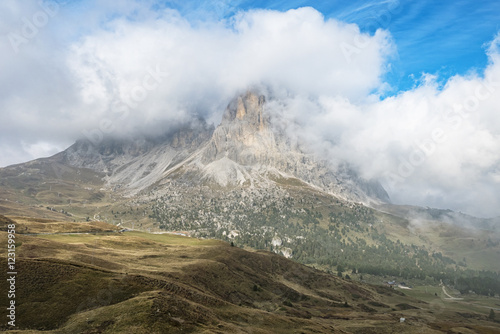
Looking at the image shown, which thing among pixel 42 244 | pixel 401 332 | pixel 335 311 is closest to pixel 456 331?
pixel 401 332

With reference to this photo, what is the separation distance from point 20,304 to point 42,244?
159ft

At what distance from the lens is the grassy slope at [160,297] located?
56.1m

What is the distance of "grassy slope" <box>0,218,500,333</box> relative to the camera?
184ft

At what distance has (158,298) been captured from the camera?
6116cm

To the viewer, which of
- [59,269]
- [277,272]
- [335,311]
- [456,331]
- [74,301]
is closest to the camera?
[74,301]

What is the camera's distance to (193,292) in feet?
277

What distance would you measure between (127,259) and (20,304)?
5929 cm

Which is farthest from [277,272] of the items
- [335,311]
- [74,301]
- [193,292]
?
[74,301]

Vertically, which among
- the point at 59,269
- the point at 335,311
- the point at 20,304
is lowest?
the point at 335,311

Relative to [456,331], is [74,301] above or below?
above

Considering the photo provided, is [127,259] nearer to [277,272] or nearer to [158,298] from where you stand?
[158,298]

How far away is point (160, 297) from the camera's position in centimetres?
6197

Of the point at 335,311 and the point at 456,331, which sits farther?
the point at 335,311

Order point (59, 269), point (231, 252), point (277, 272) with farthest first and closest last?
point (277, 272) < point (231, 252) < point (59, 269)
